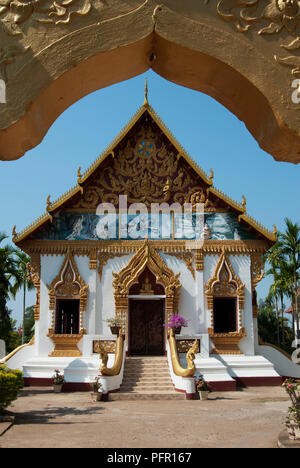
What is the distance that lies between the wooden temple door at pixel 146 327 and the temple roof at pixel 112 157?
3.77 metres

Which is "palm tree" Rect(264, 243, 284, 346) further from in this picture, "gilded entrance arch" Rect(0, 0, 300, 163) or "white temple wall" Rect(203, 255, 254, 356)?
"gilded entrance arch" Rect(0, 0, 300, 163)

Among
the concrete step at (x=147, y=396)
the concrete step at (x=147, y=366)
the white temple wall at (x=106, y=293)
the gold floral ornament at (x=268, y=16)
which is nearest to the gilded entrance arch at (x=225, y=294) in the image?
the concrete step at (x=147, y=366)

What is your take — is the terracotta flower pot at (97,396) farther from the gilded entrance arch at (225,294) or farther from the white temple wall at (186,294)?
the gilded entrance arch at (225,294)

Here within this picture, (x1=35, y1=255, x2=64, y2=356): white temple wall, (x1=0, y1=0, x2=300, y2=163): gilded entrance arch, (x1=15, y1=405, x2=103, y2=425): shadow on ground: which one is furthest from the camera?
(x1=35, y1=255, x2=64, y2=356): white temple wall

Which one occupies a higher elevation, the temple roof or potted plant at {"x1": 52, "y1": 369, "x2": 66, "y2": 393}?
the temple roof

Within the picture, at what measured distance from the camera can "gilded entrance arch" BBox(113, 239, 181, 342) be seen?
1452cm

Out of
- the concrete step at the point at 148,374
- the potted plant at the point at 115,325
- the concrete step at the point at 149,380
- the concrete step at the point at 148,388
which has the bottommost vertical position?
the concrete step at the point at 148,388

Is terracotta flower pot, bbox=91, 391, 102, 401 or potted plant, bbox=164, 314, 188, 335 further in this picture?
potted plant, bbox=164, 314, 188, 335

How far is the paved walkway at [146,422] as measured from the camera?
601 centimetres

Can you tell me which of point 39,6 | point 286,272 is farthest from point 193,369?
point 286,272

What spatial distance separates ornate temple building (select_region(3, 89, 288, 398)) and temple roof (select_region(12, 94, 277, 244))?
37mm

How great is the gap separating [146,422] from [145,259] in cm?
749

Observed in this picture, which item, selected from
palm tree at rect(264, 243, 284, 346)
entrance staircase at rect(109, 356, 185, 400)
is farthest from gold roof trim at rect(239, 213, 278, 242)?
palm tree at rect(264, 243, 284, 346)
